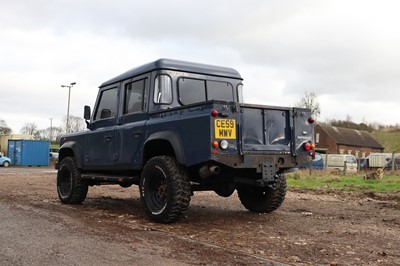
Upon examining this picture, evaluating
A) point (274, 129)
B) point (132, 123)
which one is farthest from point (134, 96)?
point (274, 129)

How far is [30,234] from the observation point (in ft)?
19.6

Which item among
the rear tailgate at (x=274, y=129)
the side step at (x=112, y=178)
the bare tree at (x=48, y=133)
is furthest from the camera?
the bare tree at (x=48, y=133)

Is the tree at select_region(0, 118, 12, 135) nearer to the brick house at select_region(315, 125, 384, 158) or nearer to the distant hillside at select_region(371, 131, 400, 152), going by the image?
the brick house at select_region(315, 125, 384, 158)

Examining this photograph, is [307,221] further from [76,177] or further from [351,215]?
[76,177]

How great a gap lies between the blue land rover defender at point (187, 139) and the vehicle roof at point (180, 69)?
0.07ft

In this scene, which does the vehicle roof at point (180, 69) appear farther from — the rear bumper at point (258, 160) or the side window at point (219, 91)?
the rear bumper at point (258, 160)

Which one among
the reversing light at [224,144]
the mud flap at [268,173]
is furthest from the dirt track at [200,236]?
the reversing light at [224,144]

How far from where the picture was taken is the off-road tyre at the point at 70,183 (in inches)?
373

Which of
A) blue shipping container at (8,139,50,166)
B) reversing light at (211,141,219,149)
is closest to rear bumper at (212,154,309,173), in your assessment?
reversing light at (211,141,219,149)

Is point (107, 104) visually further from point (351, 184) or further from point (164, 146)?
point (351, 184)

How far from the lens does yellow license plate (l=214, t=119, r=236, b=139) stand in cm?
621

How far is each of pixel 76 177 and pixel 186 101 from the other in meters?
3.26

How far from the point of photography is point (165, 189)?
6.98 meters

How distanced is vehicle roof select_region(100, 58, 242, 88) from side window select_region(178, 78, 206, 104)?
19 centimetres
